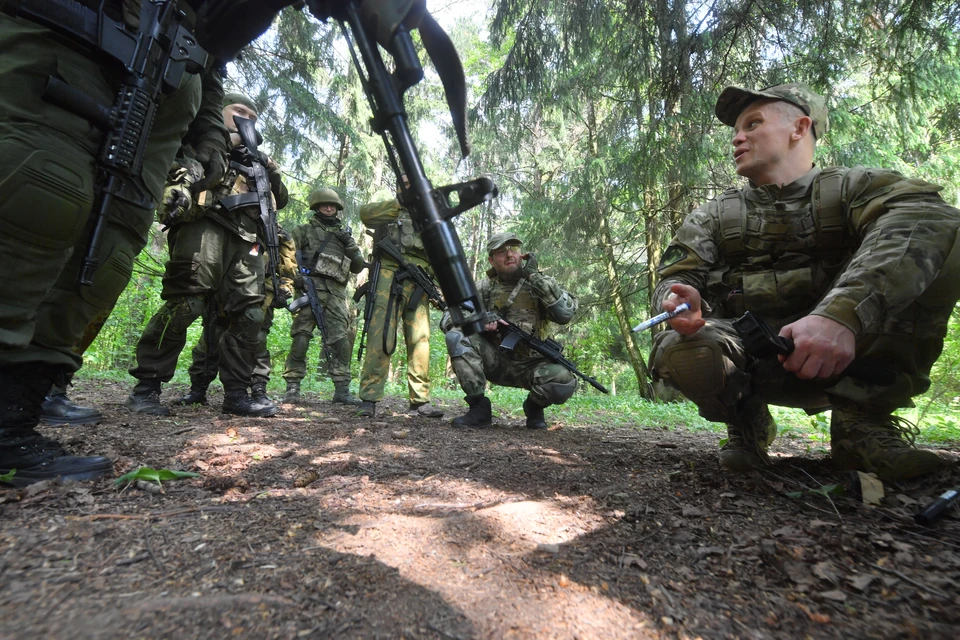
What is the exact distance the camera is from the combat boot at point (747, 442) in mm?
2069

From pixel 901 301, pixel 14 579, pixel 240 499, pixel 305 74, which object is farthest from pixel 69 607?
pixel 305 74

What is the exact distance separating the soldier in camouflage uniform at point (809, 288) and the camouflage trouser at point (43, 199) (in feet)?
6.99

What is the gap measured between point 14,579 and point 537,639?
1031mm

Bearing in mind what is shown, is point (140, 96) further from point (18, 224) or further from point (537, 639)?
point (537, 639)

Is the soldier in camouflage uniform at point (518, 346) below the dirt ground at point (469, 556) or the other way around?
the other way around

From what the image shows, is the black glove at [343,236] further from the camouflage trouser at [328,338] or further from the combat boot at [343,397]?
the combat boot at [343,397]

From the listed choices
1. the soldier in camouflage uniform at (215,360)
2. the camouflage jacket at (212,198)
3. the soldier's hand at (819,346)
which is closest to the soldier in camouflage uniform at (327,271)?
the soldier in camouflage uniform at (215,360)

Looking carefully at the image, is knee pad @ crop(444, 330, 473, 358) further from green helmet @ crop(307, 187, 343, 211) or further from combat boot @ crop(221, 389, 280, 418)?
green helmet @ crop(307, 187, 343, 211)

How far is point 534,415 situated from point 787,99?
2993 millimetres

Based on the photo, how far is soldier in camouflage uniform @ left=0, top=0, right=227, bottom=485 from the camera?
4.75 feet

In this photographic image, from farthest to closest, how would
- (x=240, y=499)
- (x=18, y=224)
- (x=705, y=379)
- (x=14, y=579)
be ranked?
1. (x=705, y=379)
2. (x=240, y=499)
3. (x=18, y=224)
4. (x=14, y=579)

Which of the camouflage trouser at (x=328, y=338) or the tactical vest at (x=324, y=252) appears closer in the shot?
the camouflage trouser at (x=328, y=338)

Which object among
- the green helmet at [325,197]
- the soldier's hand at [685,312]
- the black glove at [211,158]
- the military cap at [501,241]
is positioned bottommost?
the soldier's hand at [685,312]

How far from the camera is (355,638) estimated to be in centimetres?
85
